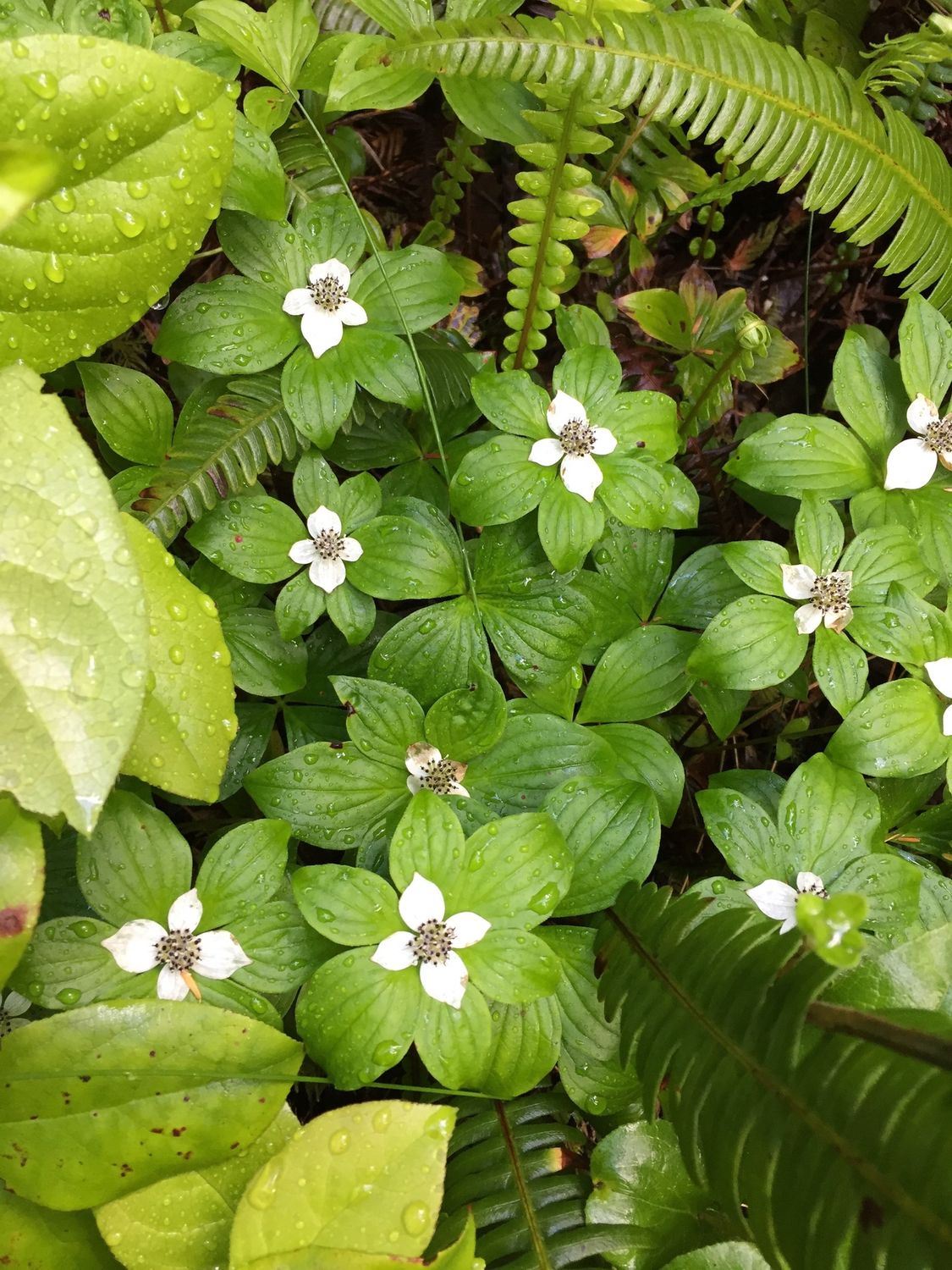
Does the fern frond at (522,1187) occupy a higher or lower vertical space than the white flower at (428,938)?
lower

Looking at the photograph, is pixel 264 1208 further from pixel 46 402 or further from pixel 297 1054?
pixel 46 402

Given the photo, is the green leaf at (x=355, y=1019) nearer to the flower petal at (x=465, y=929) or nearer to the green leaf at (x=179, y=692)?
the flower petal at (x=465, y=929)

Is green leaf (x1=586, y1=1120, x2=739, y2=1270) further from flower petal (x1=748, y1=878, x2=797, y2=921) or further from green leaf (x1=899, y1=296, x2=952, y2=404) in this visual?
green leaf (x1=899, y1=296, x2=952, y2=404)

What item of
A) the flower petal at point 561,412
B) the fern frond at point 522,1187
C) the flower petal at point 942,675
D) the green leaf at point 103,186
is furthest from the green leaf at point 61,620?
the flower petal at point 942,675

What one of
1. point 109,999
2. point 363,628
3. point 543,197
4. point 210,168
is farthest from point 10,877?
point 543,197

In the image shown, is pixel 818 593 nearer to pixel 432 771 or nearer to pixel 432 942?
pixel 432 771

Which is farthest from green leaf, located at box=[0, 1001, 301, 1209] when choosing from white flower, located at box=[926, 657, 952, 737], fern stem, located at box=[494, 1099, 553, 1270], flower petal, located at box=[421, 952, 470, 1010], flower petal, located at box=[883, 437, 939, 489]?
flower petal, located at box=[883, 437, 939, 489]

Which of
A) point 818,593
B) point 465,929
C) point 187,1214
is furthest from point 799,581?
point 187,1214
